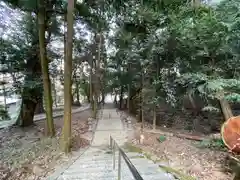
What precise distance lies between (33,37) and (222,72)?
740cm

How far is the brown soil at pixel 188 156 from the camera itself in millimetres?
4820

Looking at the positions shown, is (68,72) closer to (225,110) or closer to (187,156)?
(187,156)

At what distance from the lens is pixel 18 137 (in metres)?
8.37

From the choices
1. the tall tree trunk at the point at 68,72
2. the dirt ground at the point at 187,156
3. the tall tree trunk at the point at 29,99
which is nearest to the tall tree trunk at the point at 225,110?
the dirt ground at the point at 187,156

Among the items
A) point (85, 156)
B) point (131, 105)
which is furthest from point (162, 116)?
point (85, 156)

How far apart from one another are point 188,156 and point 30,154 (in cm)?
435

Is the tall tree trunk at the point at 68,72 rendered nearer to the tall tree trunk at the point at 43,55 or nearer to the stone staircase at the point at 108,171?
the stone staircase at the point at 108,171

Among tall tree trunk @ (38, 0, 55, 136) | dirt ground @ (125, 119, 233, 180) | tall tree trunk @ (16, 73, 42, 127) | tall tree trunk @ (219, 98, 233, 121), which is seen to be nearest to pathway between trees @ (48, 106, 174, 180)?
dirt ground @ (125, 119, 233, 180)

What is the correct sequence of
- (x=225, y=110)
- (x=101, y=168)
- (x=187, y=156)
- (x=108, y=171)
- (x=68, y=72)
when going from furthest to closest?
(x=225, y=110) < (x=68, y=72) < (x=187, y=156) < (x=101, y=168) < (x=108, y=171)

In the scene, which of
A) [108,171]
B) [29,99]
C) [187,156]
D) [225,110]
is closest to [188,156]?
[187,156]

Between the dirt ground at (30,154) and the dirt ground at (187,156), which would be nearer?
the dirt ground at (187,156)

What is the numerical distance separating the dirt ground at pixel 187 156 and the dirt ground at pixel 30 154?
7.42ft

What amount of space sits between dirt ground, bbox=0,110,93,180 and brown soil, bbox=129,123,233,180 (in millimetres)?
2301

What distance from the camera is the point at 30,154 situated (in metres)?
5.99
